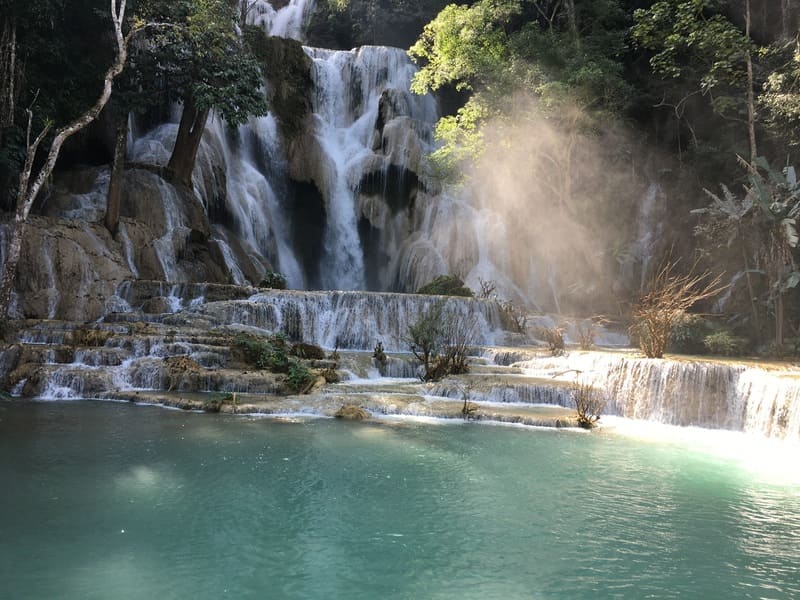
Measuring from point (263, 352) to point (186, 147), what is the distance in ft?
33.7

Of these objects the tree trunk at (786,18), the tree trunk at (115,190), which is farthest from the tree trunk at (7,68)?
the tree trunk at (786,18)

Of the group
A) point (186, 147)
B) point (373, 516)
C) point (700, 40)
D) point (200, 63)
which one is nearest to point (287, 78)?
point (186, 147)

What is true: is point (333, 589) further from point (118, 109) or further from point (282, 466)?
point (118, 109)

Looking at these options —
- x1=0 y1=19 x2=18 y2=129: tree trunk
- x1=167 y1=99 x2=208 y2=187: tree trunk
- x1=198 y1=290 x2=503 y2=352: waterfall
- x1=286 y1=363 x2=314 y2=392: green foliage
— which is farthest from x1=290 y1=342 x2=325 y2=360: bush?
x1=0 y1=19 x2=18 y2=129: tree trunk

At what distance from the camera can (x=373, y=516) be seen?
5430 millimetres

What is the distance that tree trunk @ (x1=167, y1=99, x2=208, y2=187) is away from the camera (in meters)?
19.5

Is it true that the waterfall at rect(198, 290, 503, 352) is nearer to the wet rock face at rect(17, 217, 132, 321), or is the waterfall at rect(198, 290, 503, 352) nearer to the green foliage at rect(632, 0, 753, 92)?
the wet rock face at rect(17, 217, 132, 321)

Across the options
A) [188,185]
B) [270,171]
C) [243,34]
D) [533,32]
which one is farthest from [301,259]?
[533,32]

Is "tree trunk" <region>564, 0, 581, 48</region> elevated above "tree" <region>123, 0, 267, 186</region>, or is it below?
above

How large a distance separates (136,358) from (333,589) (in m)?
8.73

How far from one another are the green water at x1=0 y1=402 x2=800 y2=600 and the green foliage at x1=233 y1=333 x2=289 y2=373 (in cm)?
332

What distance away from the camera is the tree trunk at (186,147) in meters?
19.5

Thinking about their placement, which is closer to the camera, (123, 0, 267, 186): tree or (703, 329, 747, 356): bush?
(703, 329, 747, 356): bush

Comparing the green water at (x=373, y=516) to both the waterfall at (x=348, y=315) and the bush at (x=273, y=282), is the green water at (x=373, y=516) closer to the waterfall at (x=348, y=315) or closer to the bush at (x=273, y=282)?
the waterfall at (x=348, y=315)
